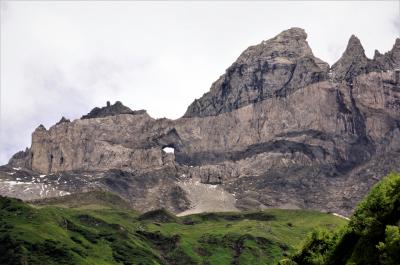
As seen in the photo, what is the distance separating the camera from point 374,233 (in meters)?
101

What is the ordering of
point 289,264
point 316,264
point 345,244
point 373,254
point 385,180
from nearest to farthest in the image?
1. point 373,254
2. point 385,180
3. point 345,244
4. point 316,264
5. point 289,264

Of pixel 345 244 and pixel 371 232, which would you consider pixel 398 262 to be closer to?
pixel 371 232

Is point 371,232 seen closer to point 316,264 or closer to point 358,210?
Result: point 358,210

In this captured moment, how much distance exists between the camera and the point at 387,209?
101500 millimetres

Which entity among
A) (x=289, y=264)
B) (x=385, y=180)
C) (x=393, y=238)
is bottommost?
(x=289, y=264)

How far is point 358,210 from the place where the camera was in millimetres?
109500

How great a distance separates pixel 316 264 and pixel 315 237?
1012 centimetres

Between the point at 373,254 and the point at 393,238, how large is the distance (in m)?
8.98

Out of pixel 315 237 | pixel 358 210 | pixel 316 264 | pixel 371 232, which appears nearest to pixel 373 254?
pixel 371 232

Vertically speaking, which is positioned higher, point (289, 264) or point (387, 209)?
point (387, 209)

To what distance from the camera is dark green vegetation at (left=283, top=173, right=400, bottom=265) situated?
9094 centimetres

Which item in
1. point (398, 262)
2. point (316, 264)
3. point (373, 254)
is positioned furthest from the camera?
point (316, 264)

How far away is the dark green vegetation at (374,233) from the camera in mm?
90938

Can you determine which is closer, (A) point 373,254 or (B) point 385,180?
(A) point 373,254
